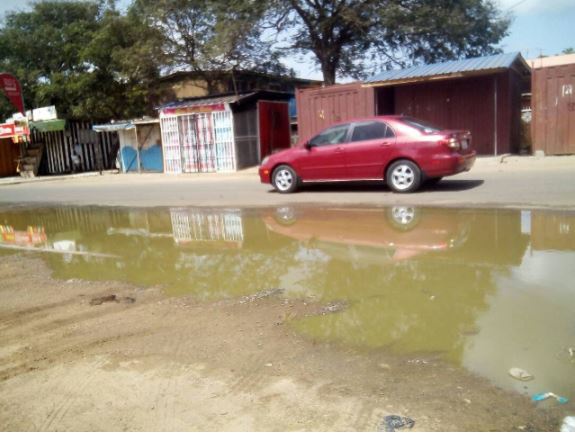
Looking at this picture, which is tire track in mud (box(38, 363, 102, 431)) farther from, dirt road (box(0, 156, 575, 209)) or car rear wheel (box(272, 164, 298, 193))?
car rear wheel (box(272, 164, 298, 193))

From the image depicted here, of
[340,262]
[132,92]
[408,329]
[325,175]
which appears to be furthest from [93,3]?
[408,329]

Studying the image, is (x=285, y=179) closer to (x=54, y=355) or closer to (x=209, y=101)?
(x=54, y=355)


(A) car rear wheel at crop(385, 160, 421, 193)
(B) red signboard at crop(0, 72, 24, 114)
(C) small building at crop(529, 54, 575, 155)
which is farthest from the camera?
(B) red signboard at crop(0, 72, 24, 114)

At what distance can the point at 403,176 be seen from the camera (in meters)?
10.3

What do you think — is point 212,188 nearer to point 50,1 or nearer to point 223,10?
point 223,10

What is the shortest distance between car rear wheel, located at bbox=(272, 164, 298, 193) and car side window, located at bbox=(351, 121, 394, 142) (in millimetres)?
1722

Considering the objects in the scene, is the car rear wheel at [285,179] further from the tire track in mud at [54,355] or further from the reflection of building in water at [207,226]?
the tire track in mud at [54,355]

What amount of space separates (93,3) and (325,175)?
23330 mm

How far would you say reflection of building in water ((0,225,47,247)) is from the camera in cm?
859

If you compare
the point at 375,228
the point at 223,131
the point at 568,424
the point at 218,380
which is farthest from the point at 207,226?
the point at 223,131

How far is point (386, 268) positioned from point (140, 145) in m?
20.3

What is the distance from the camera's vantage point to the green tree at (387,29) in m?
20.9

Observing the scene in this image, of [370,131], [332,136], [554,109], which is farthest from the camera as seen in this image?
[554,109]

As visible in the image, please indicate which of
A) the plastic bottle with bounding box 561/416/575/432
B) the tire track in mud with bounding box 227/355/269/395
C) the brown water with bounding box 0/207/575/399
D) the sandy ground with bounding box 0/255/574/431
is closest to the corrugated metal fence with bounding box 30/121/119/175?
the brown water with bounding box 0/207/575/399
